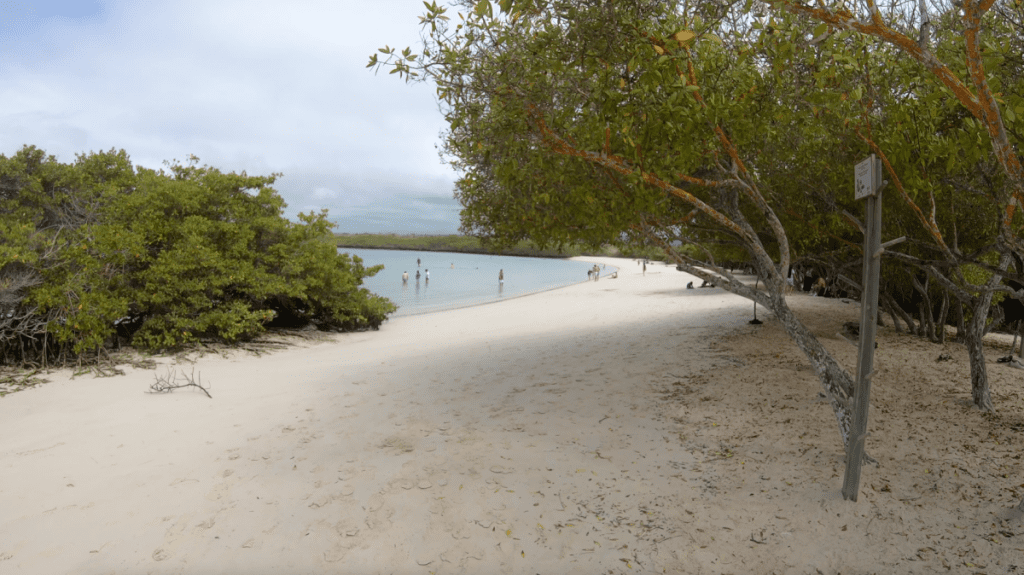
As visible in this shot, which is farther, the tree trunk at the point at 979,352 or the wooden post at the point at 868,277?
the tree trunk at the point at 979,352

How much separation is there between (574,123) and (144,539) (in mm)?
6126

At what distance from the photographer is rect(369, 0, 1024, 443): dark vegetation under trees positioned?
4906 millimetres

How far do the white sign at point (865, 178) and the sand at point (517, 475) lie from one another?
2666 mm

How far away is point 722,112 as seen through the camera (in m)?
5.73

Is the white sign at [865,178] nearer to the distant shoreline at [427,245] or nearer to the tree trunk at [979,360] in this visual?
the tree trunk at [979,360]

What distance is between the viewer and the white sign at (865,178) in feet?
13.1

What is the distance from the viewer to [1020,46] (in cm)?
559

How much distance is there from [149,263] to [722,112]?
43.6 feet

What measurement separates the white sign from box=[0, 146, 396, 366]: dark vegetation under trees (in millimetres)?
12551

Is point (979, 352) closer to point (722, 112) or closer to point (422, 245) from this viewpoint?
point (722, 112)

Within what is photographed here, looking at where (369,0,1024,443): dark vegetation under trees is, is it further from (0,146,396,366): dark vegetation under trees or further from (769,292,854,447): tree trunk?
(0,146,396,366): dark vegetation under trees

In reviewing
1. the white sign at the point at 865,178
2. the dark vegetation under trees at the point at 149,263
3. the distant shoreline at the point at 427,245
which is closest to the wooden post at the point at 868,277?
the white sign at the point at 865,178

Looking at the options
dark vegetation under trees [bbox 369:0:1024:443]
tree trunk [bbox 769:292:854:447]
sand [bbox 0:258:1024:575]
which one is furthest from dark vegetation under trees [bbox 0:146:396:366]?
tree trunk [bbox 769:292:854:447]


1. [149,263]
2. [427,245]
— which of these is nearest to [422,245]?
[427,245]
